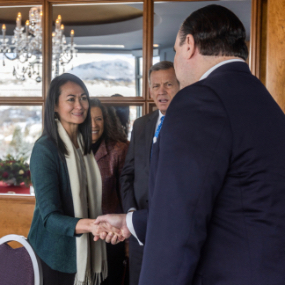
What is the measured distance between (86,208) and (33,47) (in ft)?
4.46

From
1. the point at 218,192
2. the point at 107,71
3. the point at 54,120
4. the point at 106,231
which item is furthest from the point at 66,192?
the point at 218,192

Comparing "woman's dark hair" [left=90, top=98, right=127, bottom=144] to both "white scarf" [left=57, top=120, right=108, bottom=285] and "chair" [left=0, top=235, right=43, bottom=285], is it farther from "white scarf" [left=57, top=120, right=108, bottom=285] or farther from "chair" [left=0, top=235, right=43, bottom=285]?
"chair" [left=0, top=235, right=43, bottom=285]

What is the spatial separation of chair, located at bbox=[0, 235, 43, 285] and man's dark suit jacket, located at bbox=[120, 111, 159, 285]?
0.81m

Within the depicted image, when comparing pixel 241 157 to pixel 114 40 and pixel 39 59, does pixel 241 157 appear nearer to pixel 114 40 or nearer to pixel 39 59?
pixel 114 40

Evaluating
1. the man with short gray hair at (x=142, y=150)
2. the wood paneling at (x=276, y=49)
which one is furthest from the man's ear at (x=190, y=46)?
the wood paneling at (x=276, y=49)

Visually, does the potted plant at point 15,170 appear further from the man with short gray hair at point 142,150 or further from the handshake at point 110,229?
the handshake at point 110,229

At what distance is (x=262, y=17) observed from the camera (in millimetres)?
2346

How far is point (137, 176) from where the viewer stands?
2170mm

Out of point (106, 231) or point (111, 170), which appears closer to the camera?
point (106, 231)

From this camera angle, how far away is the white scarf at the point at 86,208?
5.93 feet

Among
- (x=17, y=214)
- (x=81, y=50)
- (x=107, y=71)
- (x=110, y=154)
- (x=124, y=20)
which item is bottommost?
(x=17, y=214)

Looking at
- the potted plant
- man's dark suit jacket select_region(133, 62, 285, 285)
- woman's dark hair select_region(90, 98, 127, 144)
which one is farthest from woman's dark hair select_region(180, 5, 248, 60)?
the potted plant

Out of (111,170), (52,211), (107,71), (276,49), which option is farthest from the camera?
(107,71)

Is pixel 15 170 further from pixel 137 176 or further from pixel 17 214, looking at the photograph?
pixel 137 176
